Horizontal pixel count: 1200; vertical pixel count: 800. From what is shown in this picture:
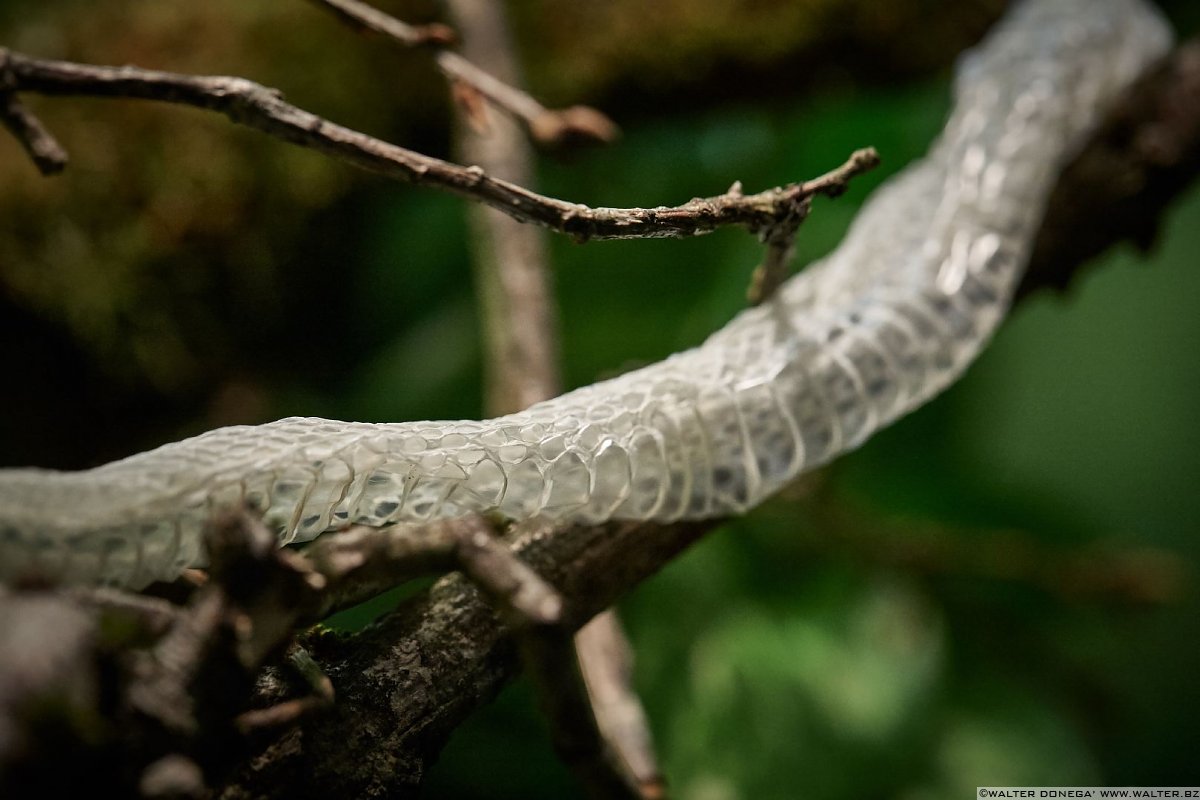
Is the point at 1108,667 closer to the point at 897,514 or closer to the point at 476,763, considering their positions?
the point at 897,514

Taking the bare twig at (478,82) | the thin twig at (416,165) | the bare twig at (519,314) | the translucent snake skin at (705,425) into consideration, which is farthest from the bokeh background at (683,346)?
the thin twig at (416,165)

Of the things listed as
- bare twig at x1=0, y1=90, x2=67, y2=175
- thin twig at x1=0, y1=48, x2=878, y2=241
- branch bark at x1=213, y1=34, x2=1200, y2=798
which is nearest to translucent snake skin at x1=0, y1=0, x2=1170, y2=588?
branch bark at x1=213, y1=34, x2=1200, y2=798

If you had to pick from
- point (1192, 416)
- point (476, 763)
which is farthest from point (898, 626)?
point (1192, 416)

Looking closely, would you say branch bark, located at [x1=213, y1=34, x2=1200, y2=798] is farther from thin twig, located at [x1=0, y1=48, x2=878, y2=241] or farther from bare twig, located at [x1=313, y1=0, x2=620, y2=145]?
bare twig, located at [x1=313, y1=0, x2=620, y2=145]

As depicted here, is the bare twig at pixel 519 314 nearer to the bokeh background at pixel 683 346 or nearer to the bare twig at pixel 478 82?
the bare twig at pixel 478 82

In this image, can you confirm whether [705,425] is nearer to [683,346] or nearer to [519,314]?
[519,314]

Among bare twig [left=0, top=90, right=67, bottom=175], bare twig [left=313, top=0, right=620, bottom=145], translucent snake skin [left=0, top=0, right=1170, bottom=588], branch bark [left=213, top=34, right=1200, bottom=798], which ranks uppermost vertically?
bare twig [left=313, top=0, right=620, bottom=145]
